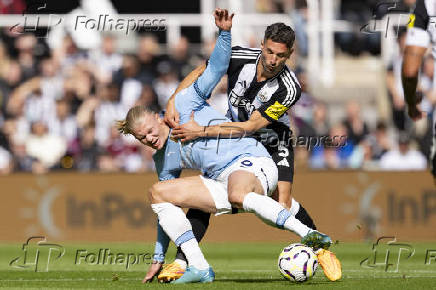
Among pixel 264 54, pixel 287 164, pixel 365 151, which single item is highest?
pixel 264 54

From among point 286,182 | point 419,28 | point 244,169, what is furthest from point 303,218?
point 419,28

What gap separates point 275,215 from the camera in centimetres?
771

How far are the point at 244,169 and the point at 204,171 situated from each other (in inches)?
17.1

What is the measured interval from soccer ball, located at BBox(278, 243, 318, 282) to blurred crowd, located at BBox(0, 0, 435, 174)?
7.60 metres

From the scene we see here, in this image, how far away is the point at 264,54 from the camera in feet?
27.5

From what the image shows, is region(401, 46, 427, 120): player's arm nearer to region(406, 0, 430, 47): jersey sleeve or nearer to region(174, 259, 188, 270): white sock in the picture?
region(406, 0, 430, 47): jersey sleeve

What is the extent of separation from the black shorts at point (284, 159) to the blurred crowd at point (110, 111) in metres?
6.01

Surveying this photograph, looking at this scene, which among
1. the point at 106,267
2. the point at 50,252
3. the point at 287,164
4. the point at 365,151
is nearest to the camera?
the point at 287,164

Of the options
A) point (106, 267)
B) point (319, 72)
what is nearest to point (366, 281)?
point (106, 267)

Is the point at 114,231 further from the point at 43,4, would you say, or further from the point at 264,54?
the point at 264,54

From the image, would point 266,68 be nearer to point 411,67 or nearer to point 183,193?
point 183,193

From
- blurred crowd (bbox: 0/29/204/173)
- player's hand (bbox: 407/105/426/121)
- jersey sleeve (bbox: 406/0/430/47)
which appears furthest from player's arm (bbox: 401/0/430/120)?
blurred crowd (bbox: 0/29/204/173)

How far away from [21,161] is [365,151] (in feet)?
18.3

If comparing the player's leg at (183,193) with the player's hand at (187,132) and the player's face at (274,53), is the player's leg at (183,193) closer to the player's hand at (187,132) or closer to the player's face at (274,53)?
the player's hand at (187,132)
